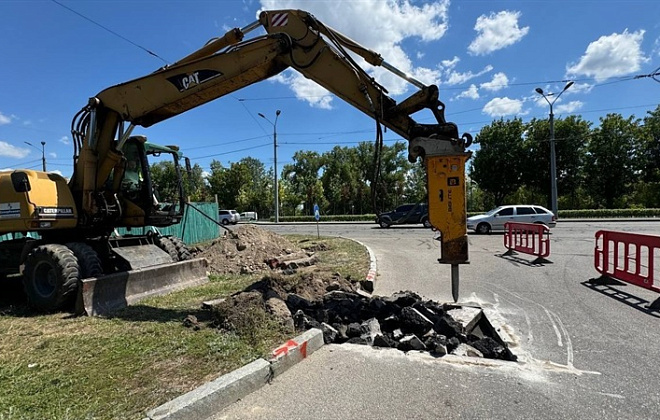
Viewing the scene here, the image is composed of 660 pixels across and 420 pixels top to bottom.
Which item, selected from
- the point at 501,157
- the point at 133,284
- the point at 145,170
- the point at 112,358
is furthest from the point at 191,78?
the point at 501,157

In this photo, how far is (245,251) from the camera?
12336mm

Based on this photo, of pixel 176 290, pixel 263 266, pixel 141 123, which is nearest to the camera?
pixel 141 123

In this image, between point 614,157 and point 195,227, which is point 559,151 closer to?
point 614,157

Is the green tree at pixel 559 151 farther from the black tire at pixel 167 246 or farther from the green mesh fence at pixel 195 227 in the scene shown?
the black tire at pixel 167 246

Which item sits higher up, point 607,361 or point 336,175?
point 336,175

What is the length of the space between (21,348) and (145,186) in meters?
4.12

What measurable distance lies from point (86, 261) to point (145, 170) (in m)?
2.32

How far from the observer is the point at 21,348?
4844 millimetres

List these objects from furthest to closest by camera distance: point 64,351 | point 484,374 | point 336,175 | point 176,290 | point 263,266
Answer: point 336,175 < point 263,266 < point 176,290 < point 64,351 < point 484,374

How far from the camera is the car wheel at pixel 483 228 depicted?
73.0 ft

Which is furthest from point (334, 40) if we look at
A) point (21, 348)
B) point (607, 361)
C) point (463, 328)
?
point (21, 348)

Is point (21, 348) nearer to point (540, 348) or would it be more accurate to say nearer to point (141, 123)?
point (141, 123)

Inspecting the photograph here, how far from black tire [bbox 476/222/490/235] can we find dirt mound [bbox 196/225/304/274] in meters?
12.6

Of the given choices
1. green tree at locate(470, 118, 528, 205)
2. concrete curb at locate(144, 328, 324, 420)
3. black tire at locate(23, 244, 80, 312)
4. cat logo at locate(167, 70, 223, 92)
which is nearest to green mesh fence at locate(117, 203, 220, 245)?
black tire at locate(23, 244, 80, 312)
